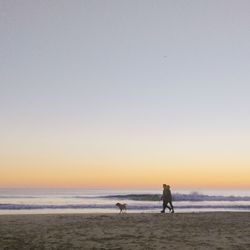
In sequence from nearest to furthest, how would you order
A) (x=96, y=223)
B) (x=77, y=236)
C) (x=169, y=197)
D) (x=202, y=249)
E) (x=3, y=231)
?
1. (x=202, y=249)
2. (x=77, y=236)
3. (x=3, y=231)
4. (x=96, y=223)
5. (x=169, y=197)

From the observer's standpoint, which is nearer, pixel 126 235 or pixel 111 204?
pixel 126 235

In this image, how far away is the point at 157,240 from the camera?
46.2 ft

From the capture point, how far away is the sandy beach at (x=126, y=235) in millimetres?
13242

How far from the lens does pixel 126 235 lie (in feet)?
50.0

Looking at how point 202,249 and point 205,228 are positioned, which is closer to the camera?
point 202,249

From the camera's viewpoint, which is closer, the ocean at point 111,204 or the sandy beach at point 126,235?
the sandy beach at point 126,235

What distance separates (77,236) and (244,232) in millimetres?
5821

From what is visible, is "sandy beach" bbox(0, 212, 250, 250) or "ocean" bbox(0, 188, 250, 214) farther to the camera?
"ocean" bbox(0, 188, 250, 214)

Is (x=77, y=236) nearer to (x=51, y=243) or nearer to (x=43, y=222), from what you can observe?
(x=51, y=243)

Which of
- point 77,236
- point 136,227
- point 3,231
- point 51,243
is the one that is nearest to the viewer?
point 51,243

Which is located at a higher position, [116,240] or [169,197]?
[169,197]

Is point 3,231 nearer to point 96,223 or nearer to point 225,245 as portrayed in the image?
point 96,223

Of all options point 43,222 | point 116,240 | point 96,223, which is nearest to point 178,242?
point 116,240

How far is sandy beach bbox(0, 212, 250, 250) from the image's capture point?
13242mm
